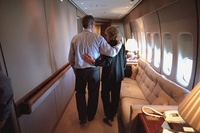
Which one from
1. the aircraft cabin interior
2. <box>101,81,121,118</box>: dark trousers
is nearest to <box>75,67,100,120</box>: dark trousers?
<box>101,81,121,118</box>: dark trousers

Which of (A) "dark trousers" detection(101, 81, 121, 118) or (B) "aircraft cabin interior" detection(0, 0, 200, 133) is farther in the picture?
(A) "dark trousers" detection(101, 81, 121, 118)

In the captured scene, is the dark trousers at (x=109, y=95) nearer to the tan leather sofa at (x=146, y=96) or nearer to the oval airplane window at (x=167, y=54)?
the tan leather sofa at (x=146, y=96)

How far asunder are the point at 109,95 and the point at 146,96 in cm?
84

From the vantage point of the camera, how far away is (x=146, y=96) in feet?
8.75

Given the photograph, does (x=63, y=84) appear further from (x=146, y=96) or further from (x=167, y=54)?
(x=167, y=54)

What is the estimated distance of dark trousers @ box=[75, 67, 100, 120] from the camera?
2.22 metres

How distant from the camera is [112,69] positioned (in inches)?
88.4

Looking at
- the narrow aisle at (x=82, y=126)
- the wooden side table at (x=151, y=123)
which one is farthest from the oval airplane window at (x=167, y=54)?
the wooden side table at (x=151, y=123)

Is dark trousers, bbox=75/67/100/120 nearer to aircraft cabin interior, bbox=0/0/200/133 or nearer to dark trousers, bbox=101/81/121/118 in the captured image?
dark trousers, bbox=101/81/121/118

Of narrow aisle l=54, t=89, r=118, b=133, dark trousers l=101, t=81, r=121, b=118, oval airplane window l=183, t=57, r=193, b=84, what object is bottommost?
narrow aisle l=54, t=89, r=118, b=133

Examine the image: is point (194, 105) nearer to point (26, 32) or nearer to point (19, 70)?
point (19, 70)

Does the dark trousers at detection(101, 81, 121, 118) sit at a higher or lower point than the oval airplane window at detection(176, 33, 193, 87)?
lower

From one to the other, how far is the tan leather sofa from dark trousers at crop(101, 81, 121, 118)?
167 millimetres

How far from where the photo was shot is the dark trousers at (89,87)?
2225mm
